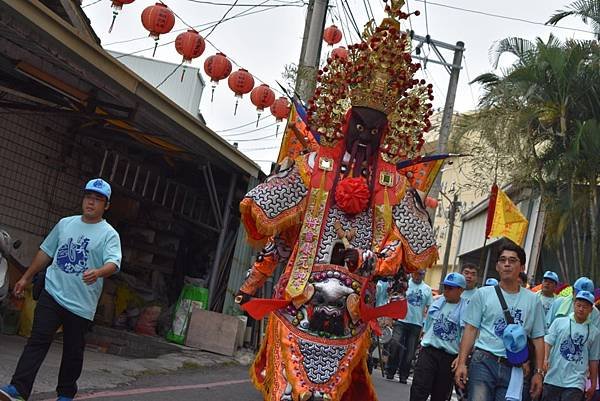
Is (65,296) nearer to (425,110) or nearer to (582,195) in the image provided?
(425,110)

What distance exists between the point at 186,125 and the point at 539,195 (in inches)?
530

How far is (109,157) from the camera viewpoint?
13.4 meters

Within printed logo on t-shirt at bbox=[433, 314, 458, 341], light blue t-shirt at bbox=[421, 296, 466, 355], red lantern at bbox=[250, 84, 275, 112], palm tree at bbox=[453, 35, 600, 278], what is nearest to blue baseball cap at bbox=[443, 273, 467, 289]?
light blue t-shirt at bbox=[421, 296, 466, 355]

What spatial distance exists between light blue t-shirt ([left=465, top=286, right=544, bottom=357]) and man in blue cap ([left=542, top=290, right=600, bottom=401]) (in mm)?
2168

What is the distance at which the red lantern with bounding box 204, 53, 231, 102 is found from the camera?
57.6 feet

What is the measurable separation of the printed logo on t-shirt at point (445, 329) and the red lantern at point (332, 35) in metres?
10.4

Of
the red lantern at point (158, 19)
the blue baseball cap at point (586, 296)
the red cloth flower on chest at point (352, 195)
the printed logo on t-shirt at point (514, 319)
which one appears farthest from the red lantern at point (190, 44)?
the printed logo on t-shirt at point (514, 319)

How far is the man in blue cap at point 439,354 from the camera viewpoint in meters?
8.38

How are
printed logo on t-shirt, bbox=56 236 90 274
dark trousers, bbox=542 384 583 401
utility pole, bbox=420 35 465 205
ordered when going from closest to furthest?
printed logo on t-shirt, bbox=56 236 90 274
dark trousers, bbox=542 384 583 401
utility pole, bbox=420 35 465 205

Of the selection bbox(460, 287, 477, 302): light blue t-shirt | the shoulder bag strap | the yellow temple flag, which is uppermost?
the yellow temple flag

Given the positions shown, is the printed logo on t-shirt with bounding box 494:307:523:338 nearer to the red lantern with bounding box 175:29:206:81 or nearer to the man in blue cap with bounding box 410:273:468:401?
the man in blue cap with bounding box 410:273:468:401

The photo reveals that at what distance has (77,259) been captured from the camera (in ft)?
21.2

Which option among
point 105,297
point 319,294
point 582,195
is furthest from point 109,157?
point 582,195

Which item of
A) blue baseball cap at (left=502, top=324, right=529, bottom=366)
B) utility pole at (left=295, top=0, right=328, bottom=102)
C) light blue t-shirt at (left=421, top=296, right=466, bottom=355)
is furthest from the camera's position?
utility pole at (left=295, top=0, right=328, bottom=102)
